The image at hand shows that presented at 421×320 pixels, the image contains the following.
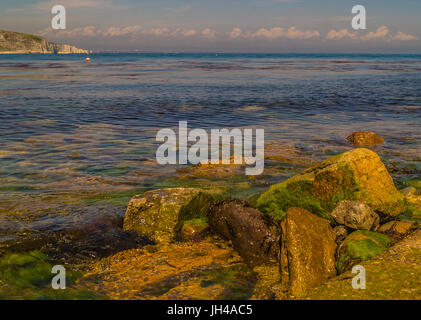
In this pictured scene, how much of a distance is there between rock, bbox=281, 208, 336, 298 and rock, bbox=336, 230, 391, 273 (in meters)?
0.13

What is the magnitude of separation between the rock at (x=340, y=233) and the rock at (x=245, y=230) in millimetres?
938

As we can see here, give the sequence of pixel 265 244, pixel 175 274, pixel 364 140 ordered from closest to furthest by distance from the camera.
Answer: pixel 175 274 < pixel 265 244 < pixel 364 140

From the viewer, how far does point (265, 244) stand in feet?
17.2

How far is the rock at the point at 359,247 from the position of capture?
4.61 m

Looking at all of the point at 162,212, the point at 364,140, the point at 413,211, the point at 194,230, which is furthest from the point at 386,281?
the point at 364,140

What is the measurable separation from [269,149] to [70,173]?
5.55 m

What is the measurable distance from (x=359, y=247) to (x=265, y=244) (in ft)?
3.98

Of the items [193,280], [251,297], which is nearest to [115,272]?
[193,280]

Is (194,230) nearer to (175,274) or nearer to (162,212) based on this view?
(162,212)

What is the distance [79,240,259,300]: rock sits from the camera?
4.36 metres

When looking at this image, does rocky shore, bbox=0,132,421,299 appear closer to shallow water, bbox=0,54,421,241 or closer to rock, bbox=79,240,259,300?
rock, bbox=79,240,259,300

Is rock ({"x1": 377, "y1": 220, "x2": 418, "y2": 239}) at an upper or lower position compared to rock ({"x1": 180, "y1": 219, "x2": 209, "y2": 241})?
upper

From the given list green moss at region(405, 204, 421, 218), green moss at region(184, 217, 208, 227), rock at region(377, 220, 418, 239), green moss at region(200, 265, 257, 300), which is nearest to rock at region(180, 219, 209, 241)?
green moss at region(184, 217, 208, 227)

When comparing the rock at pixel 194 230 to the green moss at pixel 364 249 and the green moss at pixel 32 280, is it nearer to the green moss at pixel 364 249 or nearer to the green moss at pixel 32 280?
the green moss at pixel 32 280
